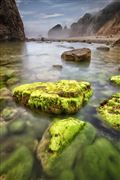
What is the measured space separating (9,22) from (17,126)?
51.8 m

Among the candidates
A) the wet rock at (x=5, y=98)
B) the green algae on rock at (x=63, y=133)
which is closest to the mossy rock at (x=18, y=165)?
the green algae on rock at (x=63, y=133)

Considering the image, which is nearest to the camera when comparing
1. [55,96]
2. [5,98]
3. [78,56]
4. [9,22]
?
[55,96]

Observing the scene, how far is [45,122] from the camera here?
7.75m

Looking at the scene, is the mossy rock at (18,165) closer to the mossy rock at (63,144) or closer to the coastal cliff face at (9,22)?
the mossy rock at (63,144)

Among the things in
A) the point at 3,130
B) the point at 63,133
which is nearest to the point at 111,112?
the point at 63,133

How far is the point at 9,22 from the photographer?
54.2 metres

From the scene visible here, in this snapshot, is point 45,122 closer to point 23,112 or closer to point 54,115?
point 54,115

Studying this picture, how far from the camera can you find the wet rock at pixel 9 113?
8.09 meters

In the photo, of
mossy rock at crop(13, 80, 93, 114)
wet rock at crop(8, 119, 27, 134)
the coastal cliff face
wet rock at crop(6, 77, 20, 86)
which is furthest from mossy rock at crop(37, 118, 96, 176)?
the coastal cliff face

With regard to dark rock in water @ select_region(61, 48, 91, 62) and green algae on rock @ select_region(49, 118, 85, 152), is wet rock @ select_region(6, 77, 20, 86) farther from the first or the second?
dark rock in water @ select_region(61, 48, 91, 62)

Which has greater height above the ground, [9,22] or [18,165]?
[9,22]

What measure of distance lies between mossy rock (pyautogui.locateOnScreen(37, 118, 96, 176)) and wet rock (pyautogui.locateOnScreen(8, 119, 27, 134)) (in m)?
1.06

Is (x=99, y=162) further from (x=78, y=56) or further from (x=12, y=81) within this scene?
(x=78, y=56)

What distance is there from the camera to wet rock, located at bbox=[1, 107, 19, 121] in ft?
26.5
